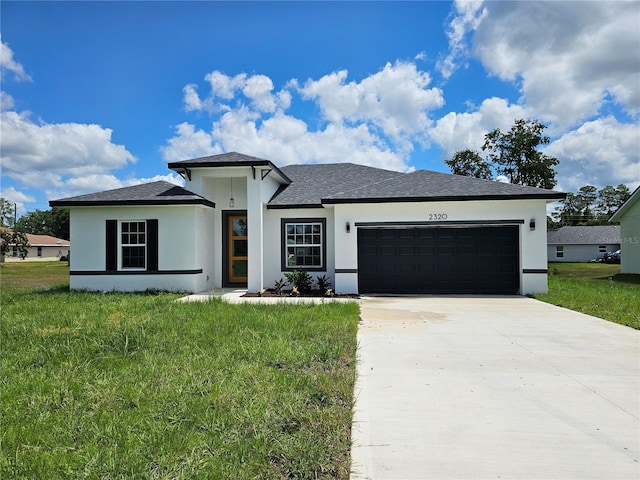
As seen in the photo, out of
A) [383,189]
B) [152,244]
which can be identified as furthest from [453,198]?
[152,244]

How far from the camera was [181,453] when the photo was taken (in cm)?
295


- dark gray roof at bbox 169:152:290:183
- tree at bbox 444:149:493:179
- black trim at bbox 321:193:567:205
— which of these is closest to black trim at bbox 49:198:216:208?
Answer: dark gray roof at bbox 169:152:290:183

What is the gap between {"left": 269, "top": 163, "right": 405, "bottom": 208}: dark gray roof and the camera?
14203 millimetres

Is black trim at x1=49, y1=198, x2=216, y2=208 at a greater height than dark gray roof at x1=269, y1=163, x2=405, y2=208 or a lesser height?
lesser

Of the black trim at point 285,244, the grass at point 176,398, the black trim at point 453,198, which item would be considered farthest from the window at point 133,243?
the black trim at point 453,198

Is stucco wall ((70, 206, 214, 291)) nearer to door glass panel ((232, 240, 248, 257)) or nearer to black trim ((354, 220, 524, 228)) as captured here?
door glass panel ((232, 240, 248, 257))

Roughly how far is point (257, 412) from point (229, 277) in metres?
11.4

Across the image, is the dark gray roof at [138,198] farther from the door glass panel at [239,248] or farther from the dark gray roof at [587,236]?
the dark gray roof at [587,236]

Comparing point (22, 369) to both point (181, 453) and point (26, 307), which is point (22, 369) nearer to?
point (181, 453)

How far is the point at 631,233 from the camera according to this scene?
22.9m

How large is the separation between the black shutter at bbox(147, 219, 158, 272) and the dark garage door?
6666mm

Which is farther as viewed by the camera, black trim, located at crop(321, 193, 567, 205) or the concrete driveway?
black trim, located at crop(321, 193, 567, 205)

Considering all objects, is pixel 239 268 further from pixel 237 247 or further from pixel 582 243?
pixel 582 243

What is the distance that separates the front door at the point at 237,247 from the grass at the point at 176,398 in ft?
23.4
